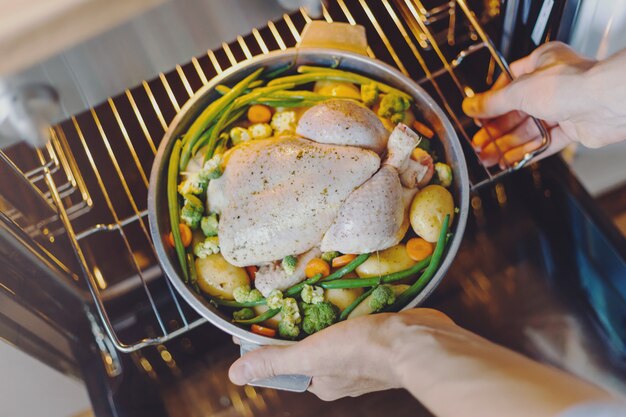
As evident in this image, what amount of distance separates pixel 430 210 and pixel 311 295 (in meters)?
0.30

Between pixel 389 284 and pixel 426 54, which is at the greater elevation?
pixel 426 54

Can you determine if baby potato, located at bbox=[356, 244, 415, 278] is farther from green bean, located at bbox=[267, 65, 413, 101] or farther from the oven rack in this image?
the oven rack

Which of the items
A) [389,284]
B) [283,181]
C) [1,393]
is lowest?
[389,284]

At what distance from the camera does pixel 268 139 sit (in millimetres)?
1263

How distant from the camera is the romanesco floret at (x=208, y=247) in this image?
126cm

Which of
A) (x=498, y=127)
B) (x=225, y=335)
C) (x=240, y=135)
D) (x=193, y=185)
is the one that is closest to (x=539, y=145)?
(x=498, y=127)

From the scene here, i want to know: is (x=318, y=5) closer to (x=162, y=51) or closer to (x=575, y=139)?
(x=162, y=51)

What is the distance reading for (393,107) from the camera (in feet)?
4.24

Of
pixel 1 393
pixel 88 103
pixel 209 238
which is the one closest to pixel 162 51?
pixel 88 103

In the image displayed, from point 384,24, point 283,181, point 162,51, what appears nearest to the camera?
point 162,51

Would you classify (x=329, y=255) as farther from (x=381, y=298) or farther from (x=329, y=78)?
(x=329, y=78)

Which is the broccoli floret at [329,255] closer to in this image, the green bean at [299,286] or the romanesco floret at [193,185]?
the green bean at [299,286]

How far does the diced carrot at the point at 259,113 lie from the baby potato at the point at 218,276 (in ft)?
1.06

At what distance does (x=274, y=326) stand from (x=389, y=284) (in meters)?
0.26
